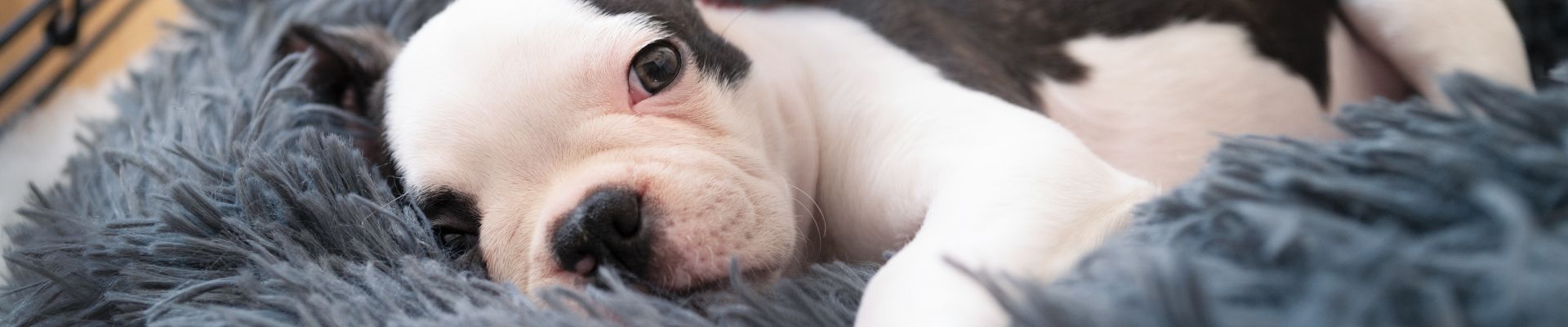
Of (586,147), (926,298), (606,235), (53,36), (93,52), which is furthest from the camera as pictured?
(93,52)

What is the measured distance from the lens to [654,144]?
0.94 metres

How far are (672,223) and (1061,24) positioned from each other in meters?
0.75

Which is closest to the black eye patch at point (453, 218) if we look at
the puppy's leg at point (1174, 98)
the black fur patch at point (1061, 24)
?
the black fur patch at point (1061, 24)

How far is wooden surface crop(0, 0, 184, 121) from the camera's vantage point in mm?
1678

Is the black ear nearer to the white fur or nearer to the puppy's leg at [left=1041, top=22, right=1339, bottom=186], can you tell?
the white fur

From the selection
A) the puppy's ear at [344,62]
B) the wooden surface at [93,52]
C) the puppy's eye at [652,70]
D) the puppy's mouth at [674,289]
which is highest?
the wooden surface at [93,52]

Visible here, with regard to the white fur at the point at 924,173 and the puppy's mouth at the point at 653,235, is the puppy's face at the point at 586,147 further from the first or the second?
the white fur at the point at 924,173

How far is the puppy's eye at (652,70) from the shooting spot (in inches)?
39.1

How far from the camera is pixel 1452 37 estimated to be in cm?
131

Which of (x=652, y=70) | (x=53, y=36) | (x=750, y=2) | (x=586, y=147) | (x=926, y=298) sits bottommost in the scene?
(x=926, y=298)

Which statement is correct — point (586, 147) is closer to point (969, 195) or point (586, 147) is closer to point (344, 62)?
point (969, 195)

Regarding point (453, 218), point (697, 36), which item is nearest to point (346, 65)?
point (453, 218)

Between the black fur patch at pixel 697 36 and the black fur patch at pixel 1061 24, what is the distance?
261 millimetres

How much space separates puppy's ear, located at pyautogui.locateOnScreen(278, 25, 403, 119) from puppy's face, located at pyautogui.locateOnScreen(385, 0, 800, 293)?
244mm
